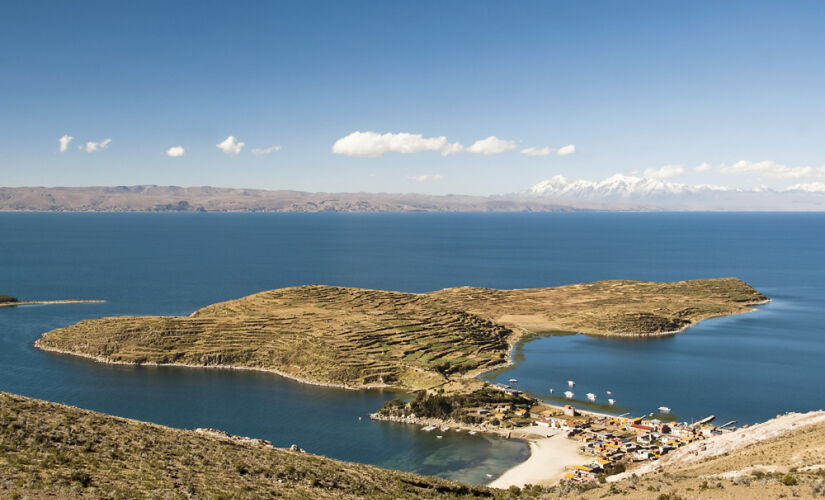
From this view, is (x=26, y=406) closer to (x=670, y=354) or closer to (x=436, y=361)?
(x=436, y=361)

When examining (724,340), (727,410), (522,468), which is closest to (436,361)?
(522,468)

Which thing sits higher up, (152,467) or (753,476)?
(753,476)

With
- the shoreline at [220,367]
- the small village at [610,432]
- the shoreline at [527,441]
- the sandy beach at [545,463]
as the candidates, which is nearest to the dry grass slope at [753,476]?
the small village at [610,432]

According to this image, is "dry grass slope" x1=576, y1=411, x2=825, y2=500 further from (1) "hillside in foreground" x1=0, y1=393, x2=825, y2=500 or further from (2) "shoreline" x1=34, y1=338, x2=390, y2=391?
(2) "shoreline" x1=34, y1=338, x2=390, y2=391

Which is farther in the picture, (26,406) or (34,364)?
(34,364)

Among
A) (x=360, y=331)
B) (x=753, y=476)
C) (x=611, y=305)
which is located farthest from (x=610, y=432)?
(x=611, y=305)

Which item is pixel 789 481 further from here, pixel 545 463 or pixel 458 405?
pixel 458 405

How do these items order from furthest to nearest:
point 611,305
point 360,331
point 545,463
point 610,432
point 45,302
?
point 45,302, point 611,305, point 360,331, point 610,432, point 545,463
